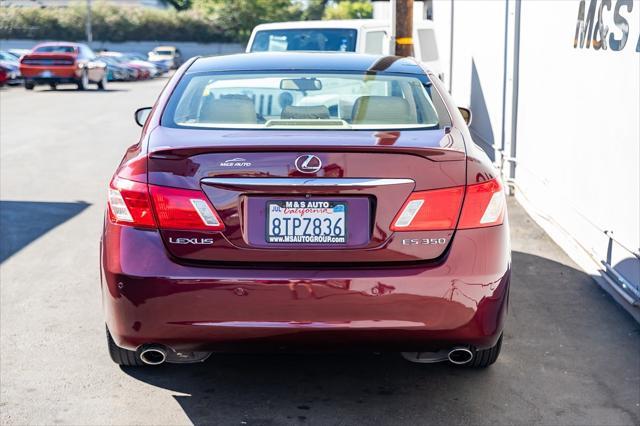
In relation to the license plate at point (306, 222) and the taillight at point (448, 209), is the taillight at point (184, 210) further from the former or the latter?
the taillight at point (448, 209)

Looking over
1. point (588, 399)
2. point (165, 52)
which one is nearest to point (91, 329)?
point (588, 399)

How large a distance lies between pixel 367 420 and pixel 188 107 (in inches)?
72.4

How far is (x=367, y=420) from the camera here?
4.38 metres

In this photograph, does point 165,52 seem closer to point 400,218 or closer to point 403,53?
point 403,53

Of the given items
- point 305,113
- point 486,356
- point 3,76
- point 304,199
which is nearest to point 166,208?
point 304,199

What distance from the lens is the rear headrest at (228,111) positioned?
473 cm

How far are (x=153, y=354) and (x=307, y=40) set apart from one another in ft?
31.9

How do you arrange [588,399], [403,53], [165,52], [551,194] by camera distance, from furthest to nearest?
[165,52], [403,53], [551,194], [588,399]

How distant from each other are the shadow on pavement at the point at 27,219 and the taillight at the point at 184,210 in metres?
4.03

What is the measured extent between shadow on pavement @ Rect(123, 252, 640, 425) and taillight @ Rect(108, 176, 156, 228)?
976 millimetres

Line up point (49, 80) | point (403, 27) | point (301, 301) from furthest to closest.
A: point (49, 80)
point (403, 27)
point (301, 301)

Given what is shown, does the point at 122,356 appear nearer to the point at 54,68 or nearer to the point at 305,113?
the point at 305,113

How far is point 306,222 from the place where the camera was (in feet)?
13.1

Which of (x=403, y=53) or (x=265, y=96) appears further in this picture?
(x=403, y=53)
